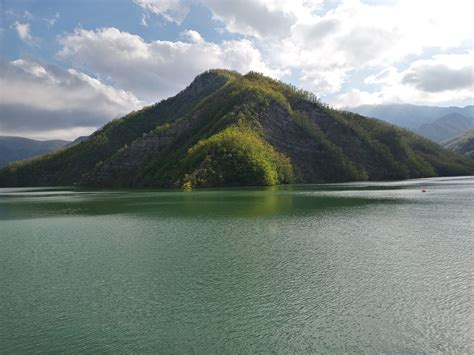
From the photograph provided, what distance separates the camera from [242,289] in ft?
81.1

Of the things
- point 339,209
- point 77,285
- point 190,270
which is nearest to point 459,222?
point 339,209

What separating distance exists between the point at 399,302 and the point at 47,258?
1184 inches

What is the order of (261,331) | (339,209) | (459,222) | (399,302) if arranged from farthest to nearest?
(339,209) < (459,222) < (399,302) < (261,331)

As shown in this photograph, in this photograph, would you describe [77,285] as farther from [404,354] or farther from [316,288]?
[404,354]

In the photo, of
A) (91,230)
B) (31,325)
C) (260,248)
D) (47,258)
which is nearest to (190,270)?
(260,248)

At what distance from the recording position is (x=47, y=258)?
115 ft

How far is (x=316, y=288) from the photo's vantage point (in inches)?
963

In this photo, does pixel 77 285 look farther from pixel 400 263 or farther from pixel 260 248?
pixel 400 263

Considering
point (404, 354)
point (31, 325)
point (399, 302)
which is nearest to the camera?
point (404, 354)

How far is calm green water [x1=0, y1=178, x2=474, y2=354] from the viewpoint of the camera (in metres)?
17.6

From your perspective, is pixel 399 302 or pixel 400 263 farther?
pixel 400 263

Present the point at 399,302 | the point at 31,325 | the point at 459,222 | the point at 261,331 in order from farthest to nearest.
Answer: the point at 459,222
the point at 399,302
the point at 31,325
the point at 261,331

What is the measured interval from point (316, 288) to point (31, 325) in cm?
1657

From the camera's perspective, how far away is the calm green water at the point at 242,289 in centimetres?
1756
